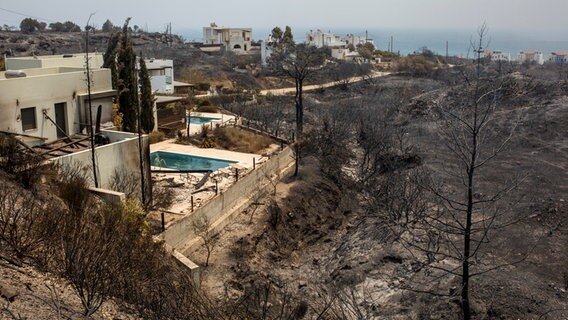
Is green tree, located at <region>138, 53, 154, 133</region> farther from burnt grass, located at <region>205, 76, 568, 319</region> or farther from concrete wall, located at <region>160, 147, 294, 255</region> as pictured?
burnt grass, located at <region>205, 76, 568, 319</region>

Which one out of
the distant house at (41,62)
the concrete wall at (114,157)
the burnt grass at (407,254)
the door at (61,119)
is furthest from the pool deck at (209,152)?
the door at (61,119)

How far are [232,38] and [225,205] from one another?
7218cm

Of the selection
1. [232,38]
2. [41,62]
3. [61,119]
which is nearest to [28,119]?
[61,119]

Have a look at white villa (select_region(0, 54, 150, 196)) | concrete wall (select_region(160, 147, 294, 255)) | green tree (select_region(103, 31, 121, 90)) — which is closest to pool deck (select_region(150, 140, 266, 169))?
concrete wall (select_region(160, 147, 294, 255))

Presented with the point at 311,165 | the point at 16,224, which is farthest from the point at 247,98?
the point at 16,224

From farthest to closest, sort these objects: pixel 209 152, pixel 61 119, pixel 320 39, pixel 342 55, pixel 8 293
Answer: pixel 320 39 < pixel 342 55 < pixel 209 152 < pixel 61 119 < pixel 8 293

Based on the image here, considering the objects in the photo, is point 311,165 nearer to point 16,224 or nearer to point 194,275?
point 194,275

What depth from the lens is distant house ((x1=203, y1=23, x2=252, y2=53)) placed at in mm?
87644

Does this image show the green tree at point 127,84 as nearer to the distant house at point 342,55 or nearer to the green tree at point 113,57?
the green tree at point 113,57

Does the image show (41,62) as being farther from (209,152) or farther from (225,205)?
(225,205)

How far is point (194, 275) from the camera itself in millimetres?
14258

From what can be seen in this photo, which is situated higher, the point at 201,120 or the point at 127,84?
the point at 127,84

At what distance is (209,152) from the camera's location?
84.4 feet

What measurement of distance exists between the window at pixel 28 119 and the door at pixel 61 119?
2.67ft
